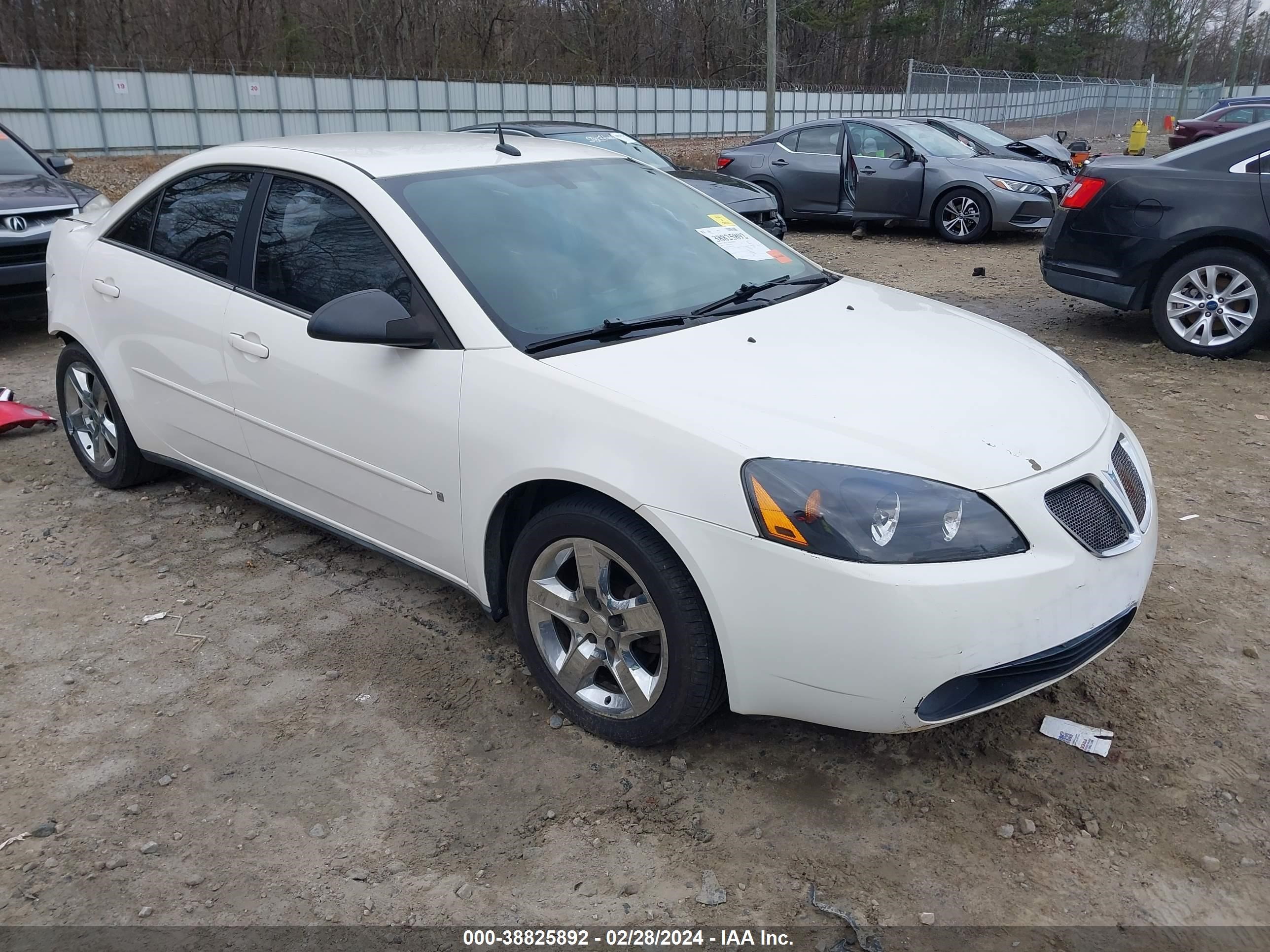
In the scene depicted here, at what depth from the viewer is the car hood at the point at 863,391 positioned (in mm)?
2428

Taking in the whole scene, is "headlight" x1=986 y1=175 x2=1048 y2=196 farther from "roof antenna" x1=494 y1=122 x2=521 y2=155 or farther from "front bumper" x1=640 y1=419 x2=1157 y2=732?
"front bumper" x1=640 y1=419 x2=1157 y2=732

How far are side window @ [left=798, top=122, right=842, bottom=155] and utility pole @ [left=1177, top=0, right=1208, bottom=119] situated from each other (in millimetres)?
40054

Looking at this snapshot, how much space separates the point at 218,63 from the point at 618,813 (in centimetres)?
2948

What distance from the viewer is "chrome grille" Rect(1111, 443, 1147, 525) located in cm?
274

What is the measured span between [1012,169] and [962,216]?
0.81 meters

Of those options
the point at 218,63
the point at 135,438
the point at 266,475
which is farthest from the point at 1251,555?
the point at 218,63

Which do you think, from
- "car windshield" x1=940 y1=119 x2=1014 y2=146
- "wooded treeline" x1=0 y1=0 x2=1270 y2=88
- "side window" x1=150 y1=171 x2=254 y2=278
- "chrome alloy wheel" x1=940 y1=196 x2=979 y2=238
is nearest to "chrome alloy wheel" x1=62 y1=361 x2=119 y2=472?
"side window" x1=150 y1=171 x2=254 y2=278

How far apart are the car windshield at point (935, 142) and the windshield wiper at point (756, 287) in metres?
9.35

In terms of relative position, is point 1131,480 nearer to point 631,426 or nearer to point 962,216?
point 631,426

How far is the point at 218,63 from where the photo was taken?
88.1 feet

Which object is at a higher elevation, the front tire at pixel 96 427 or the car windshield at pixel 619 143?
the car windshield at pixel 619 143

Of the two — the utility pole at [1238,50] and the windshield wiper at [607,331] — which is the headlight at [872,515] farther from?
the utility pole at [1238,50]

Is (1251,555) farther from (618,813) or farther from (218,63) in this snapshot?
(218,63)

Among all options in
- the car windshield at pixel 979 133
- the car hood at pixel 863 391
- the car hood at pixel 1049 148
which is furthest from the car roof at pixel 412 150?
the car hood at pixel 1049 148
